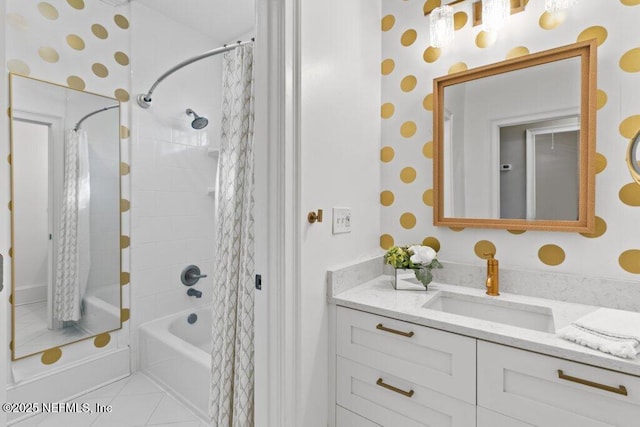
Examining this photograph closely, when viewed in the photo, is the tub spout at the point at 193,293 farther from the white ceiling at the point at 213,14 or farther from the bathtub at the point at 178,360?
the white ceiling at the point at 213,14

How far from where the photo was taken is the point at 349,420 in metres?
1.25

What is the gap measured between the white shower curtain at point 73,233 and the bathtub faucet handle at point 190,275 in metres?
→ 0.61

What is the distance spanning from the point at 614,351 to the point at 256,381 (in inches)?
43.1

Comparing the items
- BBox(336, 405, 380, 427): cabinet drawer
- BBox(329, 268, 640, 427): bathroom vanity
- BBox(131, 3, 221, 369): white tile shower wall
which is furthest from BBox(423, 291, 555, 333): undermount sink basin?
BBox(131, 3, 221, 369): white tile shower wall

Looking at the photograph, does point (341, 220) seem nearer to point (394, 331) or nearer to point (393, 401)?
point (394, 331)

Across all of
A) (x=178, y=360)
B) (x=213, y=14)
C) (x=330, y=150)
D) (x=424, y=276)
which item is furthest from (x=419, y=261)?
(x=213, y=14)

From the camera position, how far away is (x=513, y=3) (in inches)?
52.2

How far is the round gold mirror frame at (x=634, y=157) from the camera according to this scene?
101 centimetres

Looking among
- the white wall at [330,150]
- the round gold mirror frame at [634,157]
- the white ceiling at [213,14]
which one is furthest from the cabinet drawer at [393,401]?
the white ceiling at [213,14]

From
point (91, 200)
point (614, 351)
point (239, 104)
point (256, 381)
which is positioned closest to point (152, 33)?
point (91, 200)

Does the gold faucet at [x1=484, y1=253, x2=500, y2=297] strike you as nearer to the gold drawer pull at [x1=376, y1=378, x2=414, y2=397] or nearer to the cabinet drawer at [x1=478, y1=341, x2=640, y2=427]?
the cabinet drawer at [x1=478, y1=341, x2=640, y2=427]

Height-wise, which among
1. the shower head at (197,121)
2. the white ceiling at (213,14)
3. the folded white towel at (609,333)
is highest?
the white ceiling at (213,14)

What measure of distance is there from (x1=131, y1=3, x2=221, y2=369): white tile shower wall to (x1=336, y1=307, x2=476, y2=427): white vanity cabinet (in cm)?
158

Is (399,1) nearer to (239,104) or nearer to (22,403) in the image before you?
(239,104)
